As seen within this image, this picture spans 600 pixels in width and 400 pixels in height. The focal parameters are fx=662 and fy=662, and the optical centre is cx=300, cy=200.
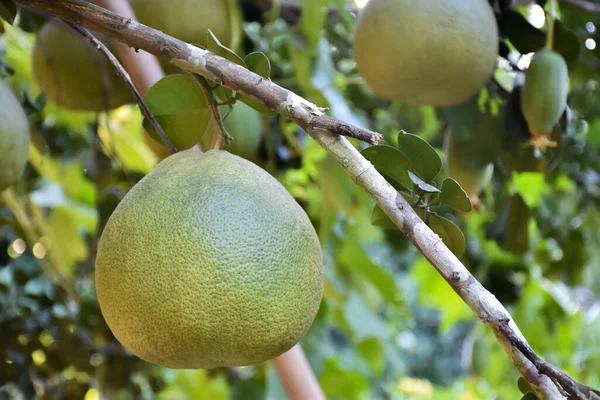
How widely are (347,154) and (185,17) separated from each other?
17.7 inches

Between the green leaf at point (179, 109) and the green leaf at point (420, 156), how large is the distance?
7.2 inches

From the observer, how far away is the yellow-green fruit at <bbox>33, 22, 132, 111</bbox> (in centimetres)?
90

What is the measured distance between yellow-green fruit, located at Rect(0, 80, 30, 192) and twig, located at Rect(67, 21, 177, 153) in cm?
13

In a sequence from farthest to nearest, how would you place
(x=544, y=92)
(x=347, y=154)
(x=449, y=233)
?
1. (x=544, y=92)
2. (x=449, y=233)
3. (x=347, y=154)

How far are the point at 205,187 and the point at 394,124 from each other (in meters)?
1.23

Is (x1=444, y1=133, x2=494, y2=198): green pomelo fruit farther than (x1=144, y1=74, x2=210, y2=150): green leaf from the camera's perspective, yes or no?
Yes

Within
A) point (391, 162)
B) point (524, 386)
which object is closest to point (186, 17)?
point (391, 162)

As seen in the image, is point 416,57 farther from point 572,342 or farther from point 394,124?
point 572,342

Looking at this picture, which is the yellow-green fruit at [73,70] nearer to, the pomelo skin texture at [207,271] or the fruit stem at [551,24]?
the pomelo skin texture at [207,271]

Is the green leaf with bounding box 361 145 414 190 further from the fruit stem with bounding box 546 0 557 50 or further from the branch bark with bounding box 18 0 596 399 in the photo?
the fruit stem with bounding box 546 0 557 50

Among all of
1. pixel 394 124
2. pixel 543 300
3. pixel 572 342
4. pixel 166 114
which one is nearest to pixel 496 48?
pixel 166 114

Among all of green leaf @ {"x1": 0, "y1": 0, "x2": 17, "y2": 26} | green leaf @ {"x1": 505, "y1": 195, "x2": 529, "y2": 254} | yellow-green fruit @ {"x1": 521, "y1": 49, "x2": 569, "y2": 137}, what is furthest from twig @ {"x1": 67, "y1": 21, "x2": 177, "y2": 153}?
green leaf @ {"x1": 505, "y1": 195, "x2": 529, "y2": 254}

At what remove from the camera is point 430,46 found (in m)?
0.79

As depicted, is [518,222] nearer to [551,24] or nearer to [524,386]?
[551,24]
